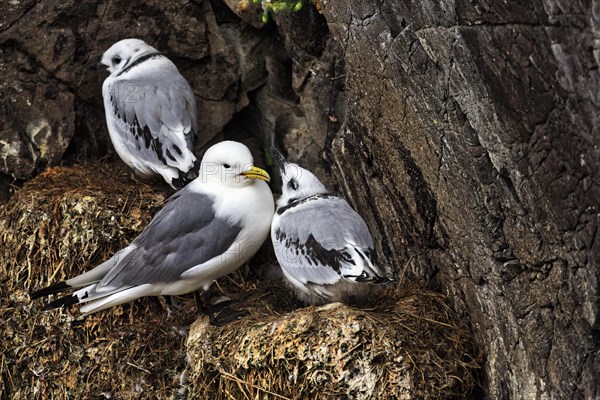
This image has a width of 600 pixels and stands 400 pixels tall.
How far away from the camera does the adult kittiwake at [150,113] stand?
703 cm

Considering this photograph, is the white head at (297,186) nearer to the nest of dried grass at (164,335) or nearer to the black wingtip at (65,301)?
the nest of dried grass at (164,335)

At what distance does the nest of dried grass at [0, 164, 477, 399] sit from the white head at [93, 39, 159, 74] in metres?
0.84

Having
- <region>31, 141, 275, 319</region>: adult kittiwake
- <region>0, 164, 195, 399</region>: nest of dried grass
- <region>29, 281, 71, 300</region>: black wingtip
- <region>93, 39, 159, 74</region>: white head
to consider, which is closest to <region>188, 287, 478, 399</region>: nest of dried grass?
<region>31, 141, 275, 319</region>: adult kittiwake

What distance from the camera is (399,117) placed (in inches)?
233

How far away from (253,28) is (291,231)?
2.39 meters

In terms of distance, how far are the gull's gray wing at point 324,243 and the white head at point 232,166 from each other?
347mm

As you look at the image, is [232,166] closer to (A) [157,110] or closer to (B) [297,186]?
(B) [297,186]

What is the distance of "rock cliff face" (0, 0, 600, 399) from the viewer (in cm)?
480

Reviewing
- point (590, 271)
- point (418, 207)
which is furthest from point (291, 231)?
point (590, 271)

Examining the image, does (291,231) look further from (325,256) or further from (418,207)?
(418,207)

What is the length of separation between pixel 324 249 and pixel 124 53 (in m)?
2.62

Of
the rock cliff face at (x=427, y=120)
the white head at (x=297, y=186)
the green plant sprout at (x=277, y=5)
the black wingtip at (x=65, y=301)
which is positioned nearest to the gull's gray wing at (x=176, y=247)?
the black wingtip at (x=65, y=301)

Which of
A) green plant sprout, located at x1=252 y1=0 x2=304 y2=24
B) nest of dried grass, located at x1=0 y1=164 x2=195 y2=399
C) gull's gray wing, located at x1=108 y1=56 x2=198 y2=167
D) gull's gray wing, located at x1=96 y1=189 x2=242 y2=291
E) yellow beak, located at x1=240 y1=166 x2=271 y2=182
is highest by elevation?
green plant sprout, located at x1=252 y1=0 x2=304 y2=24

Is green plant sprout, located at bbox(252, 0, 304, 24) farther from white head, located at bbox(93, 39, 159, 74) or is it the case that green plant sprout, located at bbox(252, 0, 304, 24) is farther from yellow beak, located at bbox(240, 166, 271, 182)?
yellow beak, located at bbox(240, 166, 271, 182)
